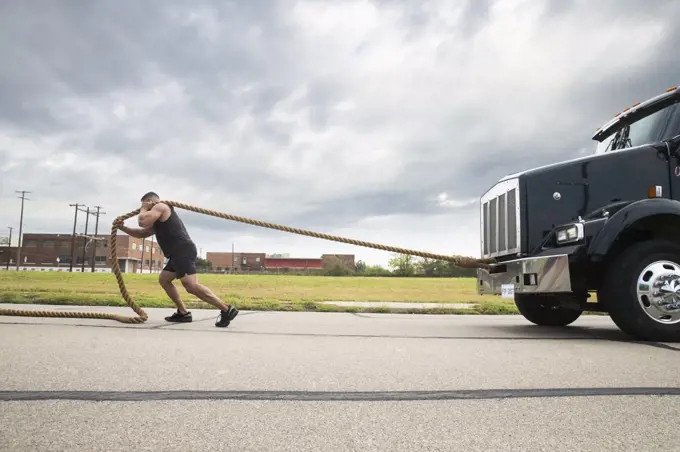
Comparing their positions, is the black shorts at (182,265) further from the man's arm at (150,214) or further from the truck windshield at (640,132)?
the truck windshield at (640,132)

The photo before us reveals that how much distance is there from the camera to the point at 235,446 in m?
1.77

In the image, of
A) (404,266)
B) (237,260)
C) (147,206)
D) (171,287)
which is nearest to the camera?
(147,206)

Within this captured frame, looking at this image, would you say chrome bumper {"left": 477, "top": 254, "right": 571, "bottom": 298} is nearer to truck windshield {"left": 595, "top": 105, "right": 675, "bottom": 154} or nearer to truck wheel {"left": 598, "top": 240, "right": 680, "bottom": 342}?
truck wheel {"left": 598, "top": 240, "right": 680, "bottom": 342}

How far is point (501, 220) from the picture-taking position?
6082 millimetres

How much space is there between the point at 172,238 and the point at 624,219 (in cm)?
494

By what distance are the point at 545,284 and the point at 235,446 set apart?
4.00 m

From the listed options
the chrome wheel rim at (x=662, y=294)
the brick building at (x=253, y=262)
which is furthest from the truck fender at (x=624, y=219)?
the brick building at (x=253, y=262)

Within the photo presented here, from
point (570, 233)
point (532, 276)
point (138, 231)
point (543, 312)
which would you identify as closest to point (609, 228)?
point (570, 233)

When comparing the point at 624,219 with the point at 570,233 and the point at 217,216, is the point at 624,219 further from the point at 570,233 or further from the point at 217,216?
the point at 217,216

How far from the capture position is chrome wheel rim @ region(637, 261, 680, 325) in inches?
183

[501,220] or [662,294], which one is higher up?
[501,220]

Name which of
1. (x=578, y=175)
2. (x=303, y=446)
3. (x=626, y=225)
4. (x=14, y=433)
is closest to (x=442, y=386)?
(x=303, y=446)

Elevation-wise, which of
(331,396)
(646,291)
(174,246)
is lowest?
(331,396)

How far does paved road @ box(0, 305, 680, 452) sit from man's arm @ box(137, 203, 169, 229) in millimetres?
1721
